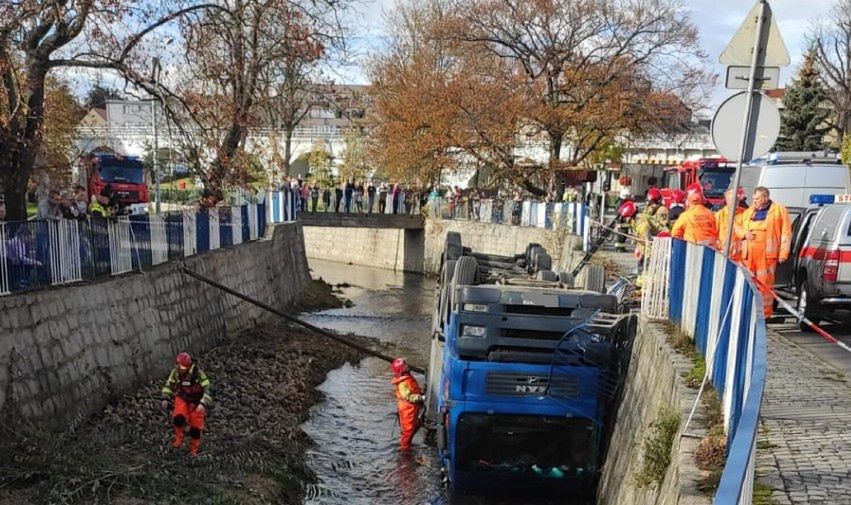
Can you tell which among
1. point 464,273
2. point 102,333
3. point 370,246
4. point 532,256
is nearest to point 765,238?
point 464,273

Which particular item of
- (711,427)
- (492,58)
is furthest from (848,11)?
(711,427)

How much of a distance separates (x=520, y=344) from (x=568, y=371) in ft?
2.09

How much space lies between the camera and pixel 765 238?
9.73m

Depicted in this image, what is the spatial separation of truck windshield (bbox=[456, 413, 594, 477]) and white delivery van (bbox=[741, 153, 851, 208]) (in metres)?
13.4

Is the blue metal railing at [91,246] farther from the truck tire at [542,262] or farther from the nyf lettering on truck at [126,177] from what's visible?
the nyf lettering on truck at [126,177]

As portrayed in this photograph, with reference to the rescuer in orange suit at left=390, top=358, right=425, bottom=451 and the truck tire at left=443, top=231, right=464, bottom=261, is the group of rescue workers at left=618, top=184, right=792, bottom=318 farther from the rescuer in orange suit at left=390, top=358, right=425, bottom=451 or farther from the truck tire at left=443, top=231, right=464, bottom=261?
the truck tire at left=443, top=231, right=464, bottom=261

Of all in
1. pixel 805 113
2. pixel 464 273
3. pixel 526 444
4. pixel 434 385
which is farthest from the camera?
pixel 805 113

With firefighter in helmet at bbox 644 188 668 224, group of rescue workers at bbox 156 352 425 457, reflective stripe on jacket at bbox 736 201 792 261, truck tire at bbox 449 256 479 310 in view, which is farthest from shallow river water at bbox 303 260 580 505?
firefighter in helmet at bbox 644 188 668 224

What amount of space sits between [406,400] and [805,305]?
589 cm

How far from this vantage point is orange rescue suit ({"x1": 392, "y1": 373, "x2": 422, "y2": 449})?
11.7 meters

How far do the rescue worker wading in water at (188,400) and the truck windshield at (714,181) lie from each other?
758 inches

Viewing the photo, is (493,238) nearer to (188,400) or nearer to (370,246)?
(370,246)

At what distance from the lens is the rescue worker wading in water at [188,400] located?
984 centimetres

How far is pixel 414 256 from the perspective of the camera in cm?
3931
